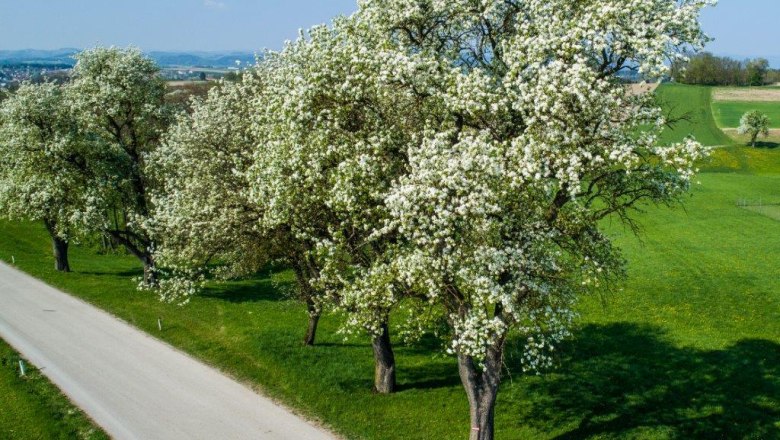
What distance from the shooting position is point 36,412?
25.1m

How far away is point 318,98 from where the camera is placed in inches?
776

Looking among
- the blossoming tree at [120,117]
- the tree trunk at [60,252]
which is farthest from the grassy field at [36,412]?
the tree trunk at [60,252]

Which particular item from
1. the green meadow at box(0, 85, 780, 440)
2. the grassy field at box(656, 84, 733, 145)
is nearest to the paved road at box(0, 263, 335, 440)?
the green meadow at box(0, 85, 780, 440)

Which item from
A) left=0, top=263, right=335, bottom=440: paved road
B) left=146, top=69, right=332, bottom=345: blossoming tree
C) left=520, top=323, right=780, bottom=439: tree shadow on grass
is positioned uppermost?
left=146, top=69, right=332, bottom=345: blossoming tree

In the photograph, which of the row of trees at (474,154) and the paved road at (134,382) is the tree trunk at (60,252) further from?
the row of trees at (474,154)

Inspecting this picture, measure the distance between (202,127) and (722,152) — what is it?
9760 cm

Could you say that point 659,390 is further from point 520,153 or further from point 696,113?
point 696,113

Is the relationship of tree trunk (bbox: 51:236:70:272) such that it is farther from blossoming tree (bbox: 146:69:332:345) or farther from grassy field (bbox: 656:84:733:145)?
grassy field (bbox: 656:84:733:145)

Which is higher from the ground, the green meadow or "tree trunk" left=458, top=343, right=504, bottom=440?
"tree trunk" left=458, top=343, right=504, bottom=440

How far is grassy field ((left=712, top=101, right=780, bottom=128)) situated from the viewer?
124062 millimetres

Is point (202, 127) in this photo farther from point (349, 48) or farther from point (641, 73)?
point (641, 73)

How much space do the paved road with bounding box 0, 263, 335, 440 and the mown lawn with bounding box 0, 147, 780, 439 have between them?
1270 mm

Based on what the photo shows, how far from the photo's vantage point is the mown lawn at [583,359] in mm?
24750

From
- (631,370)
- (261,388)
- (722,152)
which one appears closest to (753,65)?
(722,152)
